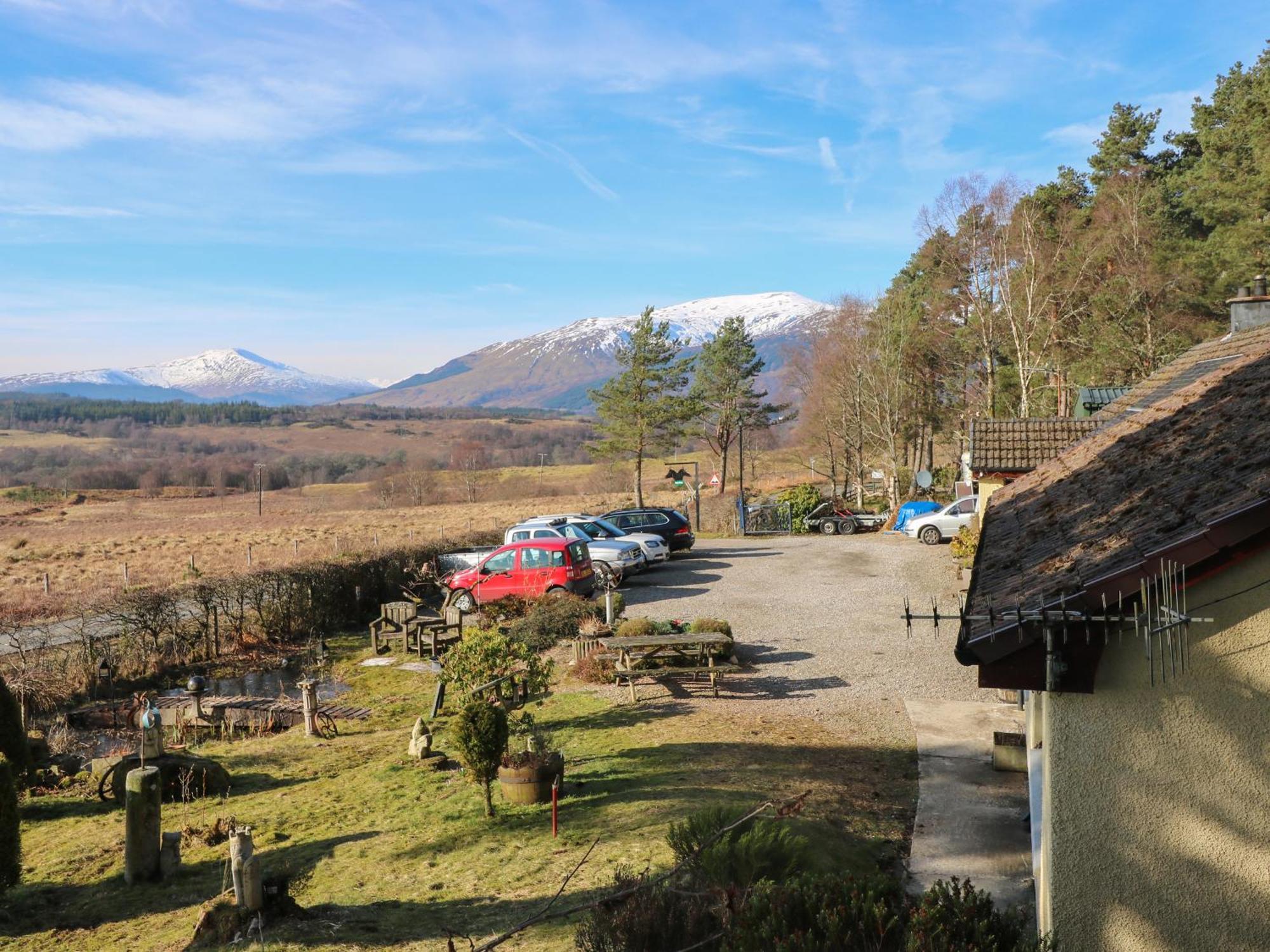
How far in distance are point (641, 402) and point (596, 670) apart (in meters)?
32.2

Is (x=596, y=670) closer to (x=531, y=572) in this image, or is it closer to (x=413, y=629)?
(x=413, y=629)

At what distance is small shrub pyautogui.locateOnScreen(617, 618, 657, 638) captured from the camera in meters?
17.9

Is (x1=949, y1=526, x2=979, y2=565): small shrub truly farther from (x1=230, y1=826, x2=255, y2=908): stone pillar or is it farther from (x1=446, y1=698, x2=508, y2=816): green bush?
(x1=230, y1=826, x2=255, y2=908): stone pillar

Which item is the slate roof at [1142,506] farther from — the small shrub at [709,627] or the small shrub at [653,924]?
the small shrub at [709,627]

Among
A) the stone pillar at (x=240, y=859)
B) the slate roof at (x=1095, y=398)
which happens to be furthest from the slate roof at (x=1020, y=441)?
the stone pillar at (x=240, y=859)

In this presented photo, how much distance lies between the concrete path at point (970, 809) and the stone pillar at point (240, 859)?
544cm

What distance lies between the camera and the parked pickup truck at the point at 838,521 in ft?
134

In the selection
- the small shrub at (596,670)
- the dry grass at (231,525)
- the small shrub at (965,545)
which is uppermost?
the small shrub at (965,545)

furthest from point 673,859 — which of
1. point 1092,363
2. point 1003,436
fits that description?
point 1092,363

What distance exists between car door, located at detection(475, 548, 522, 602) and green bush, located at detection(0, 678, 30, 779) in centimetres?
1426

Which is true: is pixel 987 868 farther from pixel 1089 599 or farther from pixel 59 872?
pixel 59 872

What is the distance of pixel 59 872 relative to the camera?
10023mm

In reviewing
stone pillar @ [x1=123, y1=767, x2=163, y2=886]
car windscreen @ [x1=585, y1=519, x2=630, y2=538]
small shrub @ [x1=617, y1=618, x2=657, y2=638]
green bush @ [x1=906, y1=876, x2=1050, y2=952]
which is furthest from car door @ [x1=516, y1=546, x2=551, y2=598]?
green bush @ [x1=906, y1=876, x2=1050, y2=952]

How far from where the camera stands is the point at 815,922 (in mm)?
5332
